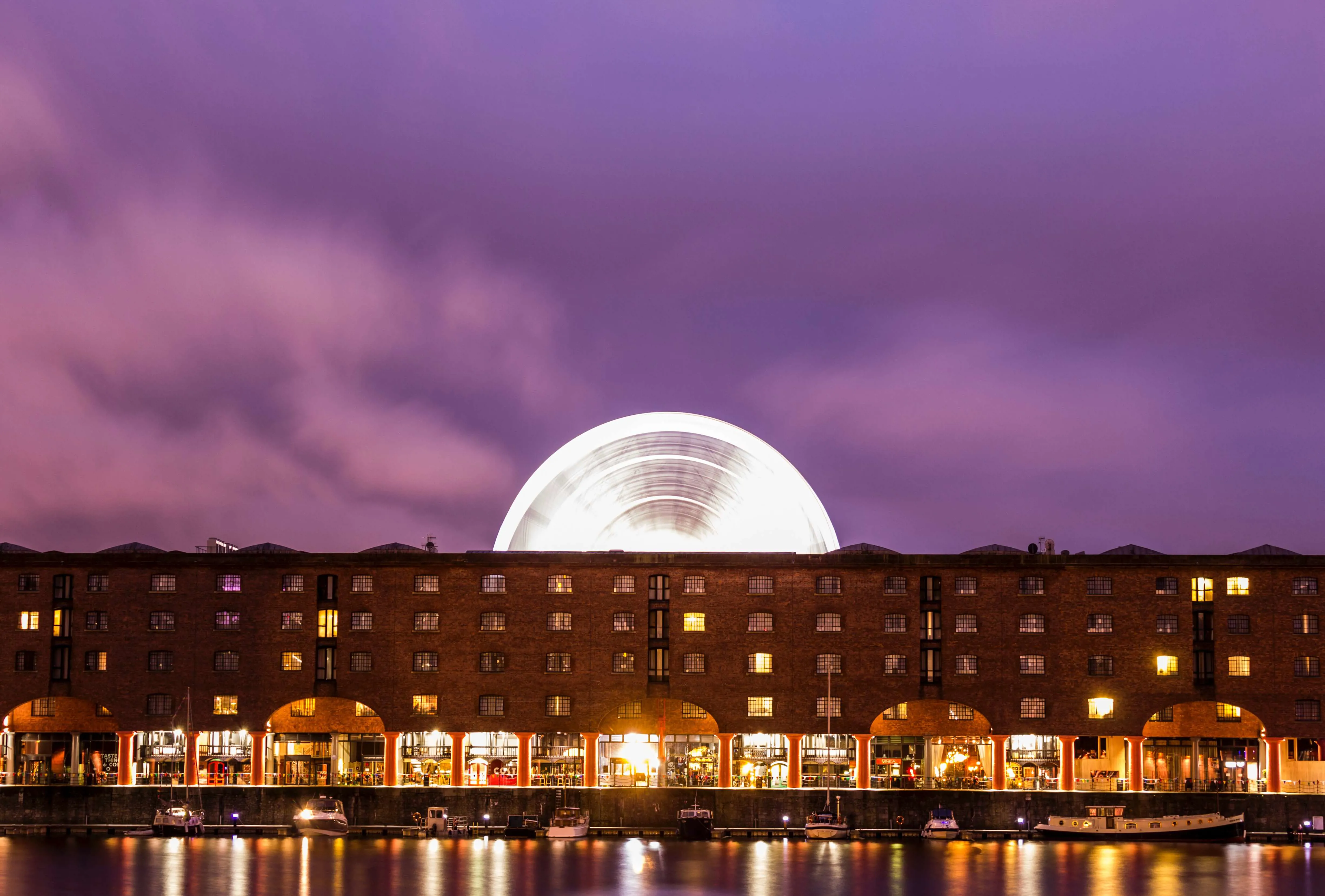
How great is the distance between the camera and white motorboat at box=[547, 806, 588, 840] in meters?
83.6

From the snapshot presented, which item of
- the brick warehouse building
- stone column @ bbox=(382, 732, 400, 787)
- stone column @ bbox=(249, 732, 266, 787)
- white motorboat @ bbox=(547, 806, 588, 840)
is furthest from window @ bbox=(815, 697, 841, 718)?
stone column @ bbox=(249, 732, 266, 787)

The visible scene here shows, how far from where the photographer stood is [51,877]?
68000 mm

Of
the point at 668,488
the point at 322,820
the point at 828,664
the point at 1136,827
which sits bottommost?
the point at 1136,827

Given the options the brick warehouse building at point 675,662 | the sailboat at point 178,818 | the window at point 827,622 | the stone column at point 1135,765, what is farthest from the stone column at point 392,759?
the stone column at point 1135,765

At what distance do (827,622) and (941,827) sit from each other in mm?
13651

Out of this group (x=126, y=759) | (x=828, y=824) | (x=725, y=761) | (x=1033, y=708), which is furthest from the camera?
(x=126, y=759)

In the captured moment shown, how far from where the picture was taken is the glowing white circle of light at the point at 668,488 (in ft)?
315

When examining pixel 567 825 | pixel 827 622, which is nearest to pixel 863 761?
pixel 827 622

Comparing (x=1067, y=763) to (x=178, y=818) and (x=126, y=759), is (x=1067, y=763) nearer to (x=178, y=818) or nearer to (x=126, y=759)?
(x=178, y=818)

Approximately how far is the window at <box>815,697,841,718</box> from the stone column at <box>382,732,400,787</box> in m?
23.3

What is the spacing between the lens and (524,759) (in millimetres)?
91312

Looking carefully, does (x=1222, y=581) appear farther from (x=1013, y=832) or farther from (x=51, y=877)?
(x=51, y=877)

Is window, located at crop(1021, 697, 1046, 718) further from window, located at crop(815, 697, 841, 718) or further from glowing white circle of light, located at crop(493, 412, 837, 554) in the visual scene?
glowing white circle of light, located at crop(493, 412, 837, 554)

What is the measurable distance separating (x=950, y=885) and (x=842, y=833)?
16797mm
